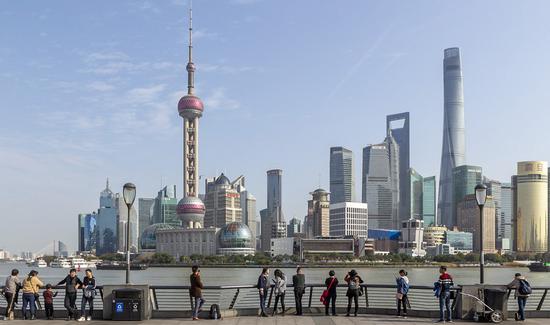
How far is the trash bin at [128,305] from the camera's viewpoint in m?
23.0

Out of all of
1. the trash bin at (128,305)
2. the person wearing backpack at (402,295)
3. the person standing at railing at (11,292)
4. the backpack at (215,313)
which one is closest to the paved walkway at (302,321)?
the backpack at (215,313)

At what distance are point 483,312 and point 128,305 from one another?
11681 mm

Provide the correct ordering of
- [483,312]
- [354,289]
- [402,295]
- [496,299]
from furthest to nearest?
[354,289], [402,295], [496,299], [483,312]

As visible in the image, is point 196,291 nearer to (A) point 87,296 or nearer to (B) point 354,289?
(A) point 87,296

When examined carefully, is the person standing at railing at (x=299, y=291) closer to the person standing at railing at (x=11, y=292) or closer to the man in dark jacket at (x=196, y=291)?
the man in dark jacket at (x=196, y=291)

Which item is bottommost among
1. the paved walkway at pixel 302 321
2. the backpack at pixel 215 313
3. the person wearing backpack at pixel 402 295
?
the paved walkway at pixel 302 321

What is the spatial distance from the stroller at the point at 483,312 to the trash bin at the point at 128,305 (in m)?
10.8

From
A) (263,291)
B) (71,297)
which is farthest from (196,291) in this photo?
(71,297)

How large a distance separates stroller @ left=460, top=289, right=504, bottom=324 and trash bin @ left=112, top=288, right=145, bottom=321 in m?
10.8

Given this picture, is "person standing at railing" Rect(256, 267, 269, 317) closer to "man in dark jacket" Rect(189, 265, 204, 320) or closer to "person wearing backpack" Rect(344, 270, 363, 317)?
"man in dark jacket" Rect(189, 265, 204, 320)

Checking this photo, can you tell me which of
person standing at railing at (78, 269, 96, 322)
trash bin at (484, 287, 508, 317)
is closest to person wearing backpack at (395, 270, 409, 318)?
trash bin at (484, 287, 508, 317)

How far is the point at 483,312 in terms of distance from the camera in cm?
2316

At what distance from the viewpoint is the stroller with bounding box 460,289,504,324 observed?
2292 cm

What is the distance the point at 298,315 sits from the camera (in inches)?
973
